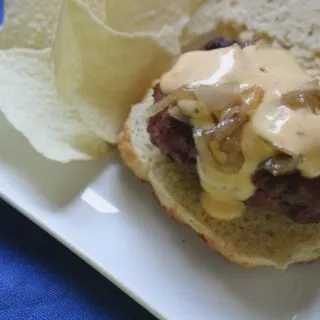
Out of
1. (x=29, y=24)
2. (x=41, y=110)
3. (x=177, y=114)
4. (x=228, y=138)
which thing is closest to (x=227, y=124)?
(x=228, y=138)

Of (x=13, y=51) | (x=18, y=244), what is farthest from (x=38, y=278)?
(x=13, y=51)

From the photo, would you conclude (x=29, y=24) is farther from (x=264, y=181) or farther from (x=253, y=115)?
(x=264, y=181)

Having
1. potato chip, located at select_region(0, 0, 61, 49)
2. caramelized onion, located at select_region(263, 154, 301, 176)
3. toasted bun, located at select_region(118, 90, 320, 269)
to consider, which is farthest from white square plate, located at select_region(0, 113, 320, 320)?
caramelized onion, located at select_region(263, 154, 301, 176)

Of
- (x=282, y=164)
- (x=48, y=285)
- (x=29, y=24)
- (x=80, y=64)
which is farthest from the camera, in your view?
(x=29, y=24)

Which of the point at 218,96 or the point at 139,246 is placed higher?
the point at 218,96

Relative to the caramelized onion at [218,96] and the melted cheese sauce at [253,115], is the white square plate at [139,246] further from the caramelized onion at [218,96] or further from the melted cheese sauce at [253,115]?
the caramelized onion at [218,96]

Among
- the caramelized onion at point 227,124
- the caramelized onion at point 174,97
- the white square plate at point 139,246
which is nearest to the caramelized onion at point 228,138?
the caramelized onion at point 227,124

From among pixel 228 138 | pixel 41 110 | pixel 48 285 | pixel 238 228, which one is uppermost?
pixel 228 138

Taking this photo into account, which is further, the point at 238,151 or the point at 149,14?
the point at 149,14

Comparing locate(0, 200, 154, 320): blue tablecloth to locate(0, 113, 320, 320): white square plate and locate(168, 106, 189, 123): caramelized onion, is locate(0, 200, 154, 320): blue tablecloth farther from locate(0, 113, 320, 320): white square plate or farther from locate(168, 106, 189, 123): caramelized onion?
locate(168, 106, 189, 123): caramelized onion
